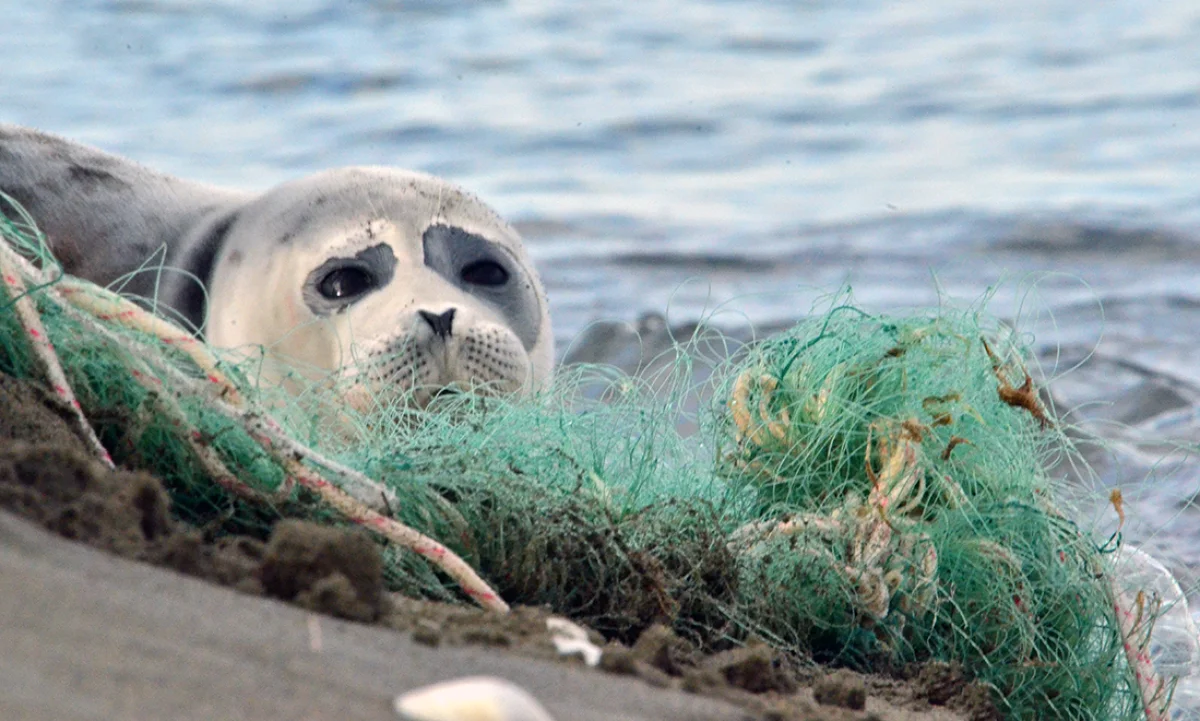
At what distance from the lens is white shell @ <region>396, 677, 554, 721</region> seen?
1660 mm

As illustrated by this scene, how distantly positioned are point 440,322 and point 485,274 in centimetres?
48

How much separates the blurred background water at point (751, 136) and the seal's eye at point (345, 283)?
132cm

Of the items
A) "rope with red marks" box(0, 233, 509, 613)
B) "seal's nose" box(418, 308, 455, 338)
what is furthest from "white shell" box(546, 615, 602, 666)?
"seal's nose" box(418, 308, 455, 338)

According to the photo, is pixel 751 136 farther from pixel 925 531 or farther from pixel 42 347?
pixel 42 347

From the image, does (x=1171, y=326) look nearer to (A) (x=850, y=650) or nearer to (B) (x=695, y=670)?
(A) (x=850, y=650)

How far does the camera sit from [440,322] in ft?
12.4

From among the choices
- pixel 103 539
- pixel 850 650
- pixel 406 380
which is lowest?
pixel 850 650

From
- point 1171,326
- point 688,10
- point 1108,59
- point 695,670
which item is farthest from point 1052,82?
point 695,670

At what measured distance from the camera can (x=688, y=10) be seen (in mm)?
15523

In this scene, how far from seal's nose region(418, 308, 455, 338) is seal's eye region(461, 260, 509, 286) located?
1.36 ft

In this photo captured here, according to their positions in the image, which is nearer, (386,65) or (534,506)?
(534,506)

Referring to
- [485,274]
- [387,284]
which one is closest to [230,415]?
[387,284]

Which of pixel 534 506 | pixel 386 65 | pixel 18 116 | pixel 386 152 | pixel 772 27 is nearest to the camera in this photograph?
pixel 534 506

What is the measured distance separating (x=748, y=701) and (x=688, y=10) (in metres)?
13.8
